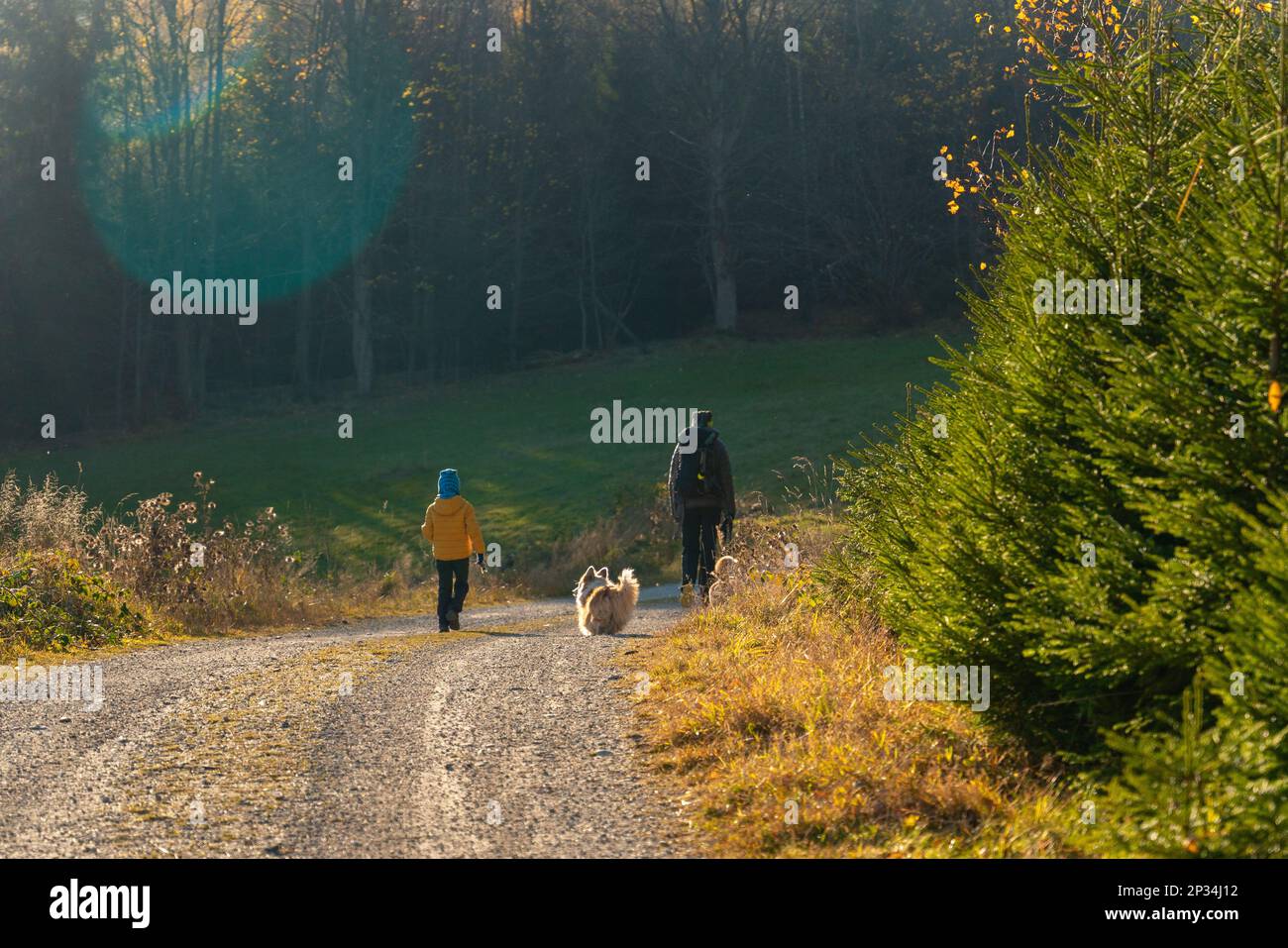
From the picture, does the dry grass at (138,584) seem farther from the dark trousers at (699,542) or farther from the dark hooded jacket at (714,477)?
the dark hooded jacket at (714,477)

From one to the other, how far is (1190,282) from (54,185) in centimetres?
5274

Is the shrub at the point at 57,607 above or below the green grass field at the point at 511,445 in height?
below

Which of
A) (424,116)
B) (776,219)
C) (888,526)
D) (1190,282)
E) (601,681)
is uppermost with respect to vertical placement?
(424,116)

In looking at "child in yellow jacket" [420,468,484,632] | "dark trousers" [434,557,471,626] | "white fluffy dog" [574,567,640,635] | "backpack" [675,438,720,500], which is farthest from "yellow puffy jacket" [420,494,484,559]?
"backpack" [675,438,720,500]

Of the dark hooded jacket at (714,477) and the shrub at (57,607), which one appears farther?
the dark hooded jacket at (714,477)

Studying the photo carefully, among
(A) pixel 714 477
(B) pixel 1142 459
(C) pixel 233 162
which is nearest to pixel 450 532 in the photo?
(A) pixel 714 477

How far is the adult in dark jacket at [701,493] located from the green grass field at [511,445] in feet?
46.3

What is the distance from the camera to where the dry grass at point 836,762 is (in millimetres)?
6262

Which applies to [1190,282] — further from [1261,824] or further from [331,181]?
[331,181]

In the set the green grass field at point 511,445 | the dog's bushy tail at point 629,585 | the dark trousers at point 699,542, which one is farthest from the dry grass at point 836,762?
the green grass field at point 511,445

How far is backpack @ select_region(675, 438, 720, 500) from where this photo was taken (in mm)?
15414

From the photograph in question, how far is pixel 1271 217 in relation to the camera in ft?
18.0

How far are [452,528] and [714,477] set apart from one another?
3350mm
